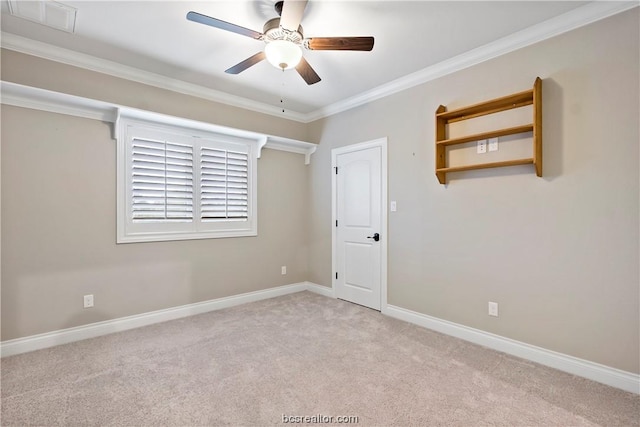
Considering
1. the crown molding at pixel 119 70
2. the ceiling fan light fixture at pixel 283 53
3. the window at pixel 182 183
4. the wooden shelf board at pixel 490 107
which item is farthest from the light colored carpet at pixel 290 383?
the crown molding at pixel 119 70

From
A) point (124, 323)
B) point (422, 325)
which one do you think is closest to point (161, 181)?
point (124, 323)

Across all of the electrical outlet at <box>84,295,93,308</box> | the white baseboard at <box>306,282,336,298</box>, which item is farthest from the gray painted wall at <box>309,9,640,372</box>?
the electrical outlet at <box>84,295,93,308</box>

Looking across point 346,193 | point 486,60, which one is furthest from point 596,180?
point 346,193

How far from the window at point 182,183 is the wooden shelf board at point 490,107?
2.47 metres

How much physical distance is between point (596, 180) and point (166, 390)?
3418 mm

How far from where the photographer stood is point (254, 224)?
4184 mm

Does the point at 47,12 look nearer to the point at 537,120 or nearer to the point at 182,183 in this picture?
the point at 182,183

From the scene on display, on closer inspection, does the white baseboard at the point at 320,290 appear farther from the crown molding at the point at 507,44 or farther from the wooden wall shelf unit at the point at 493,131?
the crown molding at the point at 507,44

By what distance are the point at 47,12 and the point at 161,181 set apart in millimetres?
1612

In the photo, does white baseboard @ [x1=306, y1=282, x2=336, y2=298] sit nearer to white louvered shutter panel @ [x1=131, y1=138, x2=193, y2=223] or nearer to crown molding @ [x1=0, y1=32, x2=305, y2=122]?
white louvered shutter panel @ [x1=131, y1=138, x2=193, y2=223]

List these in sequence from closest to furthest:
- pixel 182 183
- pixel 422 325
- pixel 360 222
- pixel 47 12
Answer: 1. pixel 47 12
2. pixel 422 325
3. pixel 182 183
4. pixel 360 222

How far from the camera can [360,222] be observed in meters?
4.01

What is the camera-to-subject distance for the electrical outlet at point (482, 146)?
281 centimetres

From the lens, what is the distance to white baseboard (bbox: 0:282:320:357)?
104 inches
